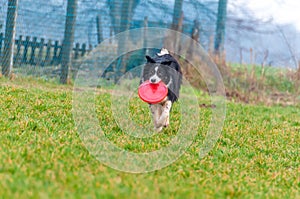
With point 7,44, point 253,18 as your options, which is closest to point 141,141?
point 7,44

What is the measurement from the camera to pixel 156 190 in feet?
13.0

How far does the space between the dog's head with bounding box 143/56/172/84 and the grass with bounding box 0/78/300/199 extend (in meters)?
0.66

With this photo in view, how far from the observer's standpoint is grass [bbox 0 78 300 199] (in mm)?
3877

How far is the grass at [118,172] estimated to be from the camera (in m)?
3.88

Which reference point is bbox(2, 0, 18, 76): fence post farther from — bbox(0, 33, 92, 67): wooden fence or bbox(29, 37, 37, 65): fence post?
bbox(29, 37, 37, 65): fence post

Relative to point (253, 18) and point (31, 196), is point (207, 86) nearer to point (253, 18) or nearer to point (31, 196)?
point (253, 18)

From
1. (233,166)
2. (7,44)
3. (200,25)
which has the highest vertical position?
(200,25)

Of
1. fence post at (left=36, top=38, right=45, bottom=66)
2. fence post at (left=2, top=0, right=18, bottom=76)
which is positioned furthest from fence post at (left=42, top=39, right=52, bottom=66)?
fence post at (left=2, top=0, right=18, bottom=76)

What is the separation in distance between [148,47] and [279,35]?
4.23 m

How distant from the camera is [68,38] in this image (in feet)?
41.9

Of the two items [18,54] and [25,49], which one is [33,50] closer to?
[25,49]

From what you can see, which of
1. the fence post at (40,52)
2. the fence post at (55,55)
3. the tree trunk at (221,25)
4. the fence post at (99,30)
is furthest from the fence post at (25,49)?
the tree trunk at (221,25)

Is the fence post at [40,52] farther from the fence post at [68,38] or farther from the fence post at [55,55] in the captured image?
the fence post at [68,38]

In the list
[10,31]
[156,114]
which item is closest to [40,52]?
[10,31]
